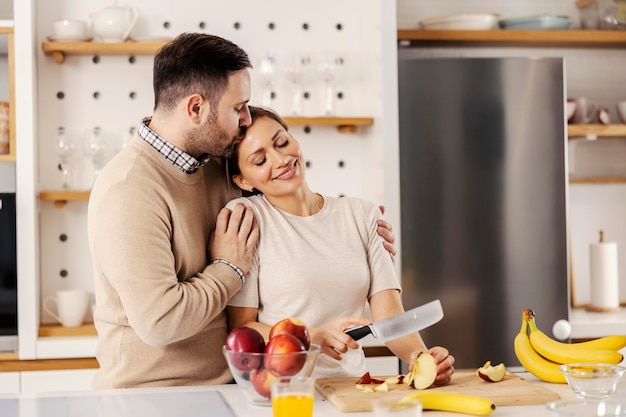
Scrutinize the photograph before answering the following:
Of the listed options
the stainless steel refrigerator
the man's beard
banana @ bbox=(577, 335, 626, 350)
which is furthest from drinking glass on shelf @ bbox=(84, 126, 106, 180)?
banana @ bbox=(577, 335, 626, 350)

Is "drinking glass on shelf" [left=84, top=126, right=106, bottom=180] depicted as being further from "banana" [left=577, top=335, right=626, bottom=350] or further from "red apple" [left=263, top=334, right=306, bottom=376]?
"banana" [left=577, top=335, right=626, bottom=350]

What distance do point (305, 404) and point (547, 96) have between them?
238 cm

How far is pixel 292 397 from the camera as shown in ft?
4.48

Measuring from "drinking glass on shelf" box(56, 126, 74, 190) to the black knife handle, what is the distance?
78.8 inches

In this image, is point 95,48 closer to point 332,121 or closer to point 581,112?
point 332,121

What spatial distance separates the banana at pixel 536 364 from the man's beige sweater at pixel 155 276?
0.65 meters

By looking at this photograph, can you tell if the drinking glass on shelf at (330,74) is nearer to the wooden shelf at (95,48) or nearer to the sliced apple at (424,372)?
the wooden shelf at (95,48)

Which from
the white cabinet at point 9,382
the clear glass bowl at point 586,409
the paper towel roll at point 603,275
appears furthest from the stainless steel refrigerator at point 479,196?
the clear glass bowl at point 586,409

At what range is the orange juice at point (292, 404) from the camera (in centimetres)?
137

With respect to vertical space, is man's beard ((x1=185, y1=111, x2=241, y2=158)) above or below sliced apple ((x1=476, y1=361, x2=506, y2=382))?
above

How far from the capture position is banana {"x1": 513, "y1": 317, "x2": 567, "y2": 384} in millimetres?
1811

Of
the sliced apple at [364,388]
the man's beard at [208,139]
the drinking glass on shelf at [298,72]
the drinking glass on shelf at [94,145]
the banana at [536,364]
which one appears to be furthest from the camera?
the drinking glass on shelf at [298,72]

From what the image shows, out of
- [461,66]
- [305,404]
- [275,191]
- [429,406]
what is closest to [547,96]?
[461,66]

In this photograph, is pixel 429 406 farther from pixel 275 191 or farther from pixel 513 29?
pixel 513 29
